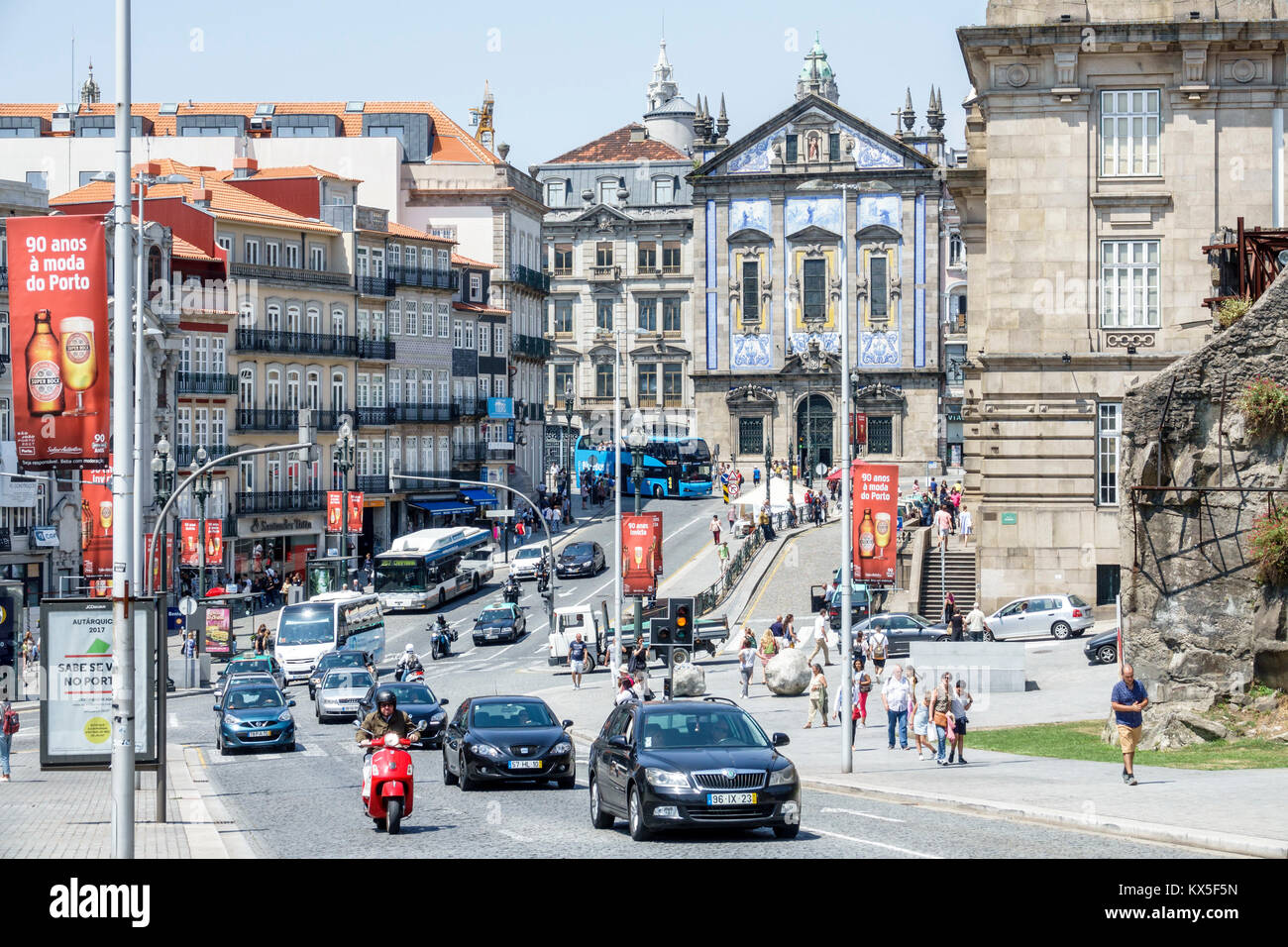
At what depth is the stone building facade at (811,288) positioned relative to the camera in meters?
111

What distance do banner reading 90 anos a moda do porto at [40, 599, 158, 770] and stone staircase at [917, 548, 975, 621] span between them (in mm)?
40011

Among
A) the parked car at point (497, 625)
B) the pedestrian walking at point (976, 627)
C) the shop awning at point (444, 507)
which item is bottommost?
the parked car at point (497, 625)

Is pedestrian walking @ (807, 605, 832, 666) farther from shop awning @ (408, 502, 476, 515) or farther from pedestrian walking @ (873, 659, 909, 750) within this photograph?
shop awning @ (408, 502, 476, 515)

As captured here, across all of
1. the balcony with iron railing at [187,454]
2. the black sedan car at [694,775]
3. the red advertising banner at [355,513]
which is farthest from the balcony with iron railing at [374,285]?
the black sedan car at [694,775]

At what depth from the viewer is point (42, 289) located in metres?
23.6

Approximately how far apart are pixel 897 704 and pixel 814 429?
262ft

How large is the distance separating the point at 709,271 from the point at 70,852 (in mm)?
94702

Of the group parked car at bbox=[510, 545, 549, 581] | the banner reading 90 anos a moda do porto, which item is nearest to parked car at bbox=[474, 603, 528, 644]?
parked car at bbox=[510, 545, 549, 581]

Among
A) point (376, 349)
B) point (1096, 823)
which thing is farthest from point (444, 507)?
point (1096, 823)

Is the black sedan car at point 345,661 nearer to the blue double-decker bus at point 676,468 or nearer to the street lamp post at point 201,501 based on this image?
the street lamp post at point 201,501

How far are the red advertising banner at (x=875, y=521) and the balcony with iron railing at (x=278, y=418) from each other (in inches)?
1677

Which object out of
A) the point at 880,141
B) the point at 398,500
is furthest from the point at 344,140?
the point at 880,141

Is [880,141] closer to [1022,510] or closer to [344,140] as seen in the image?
[344,140]

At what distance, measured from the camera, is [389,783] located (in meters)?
21.4
